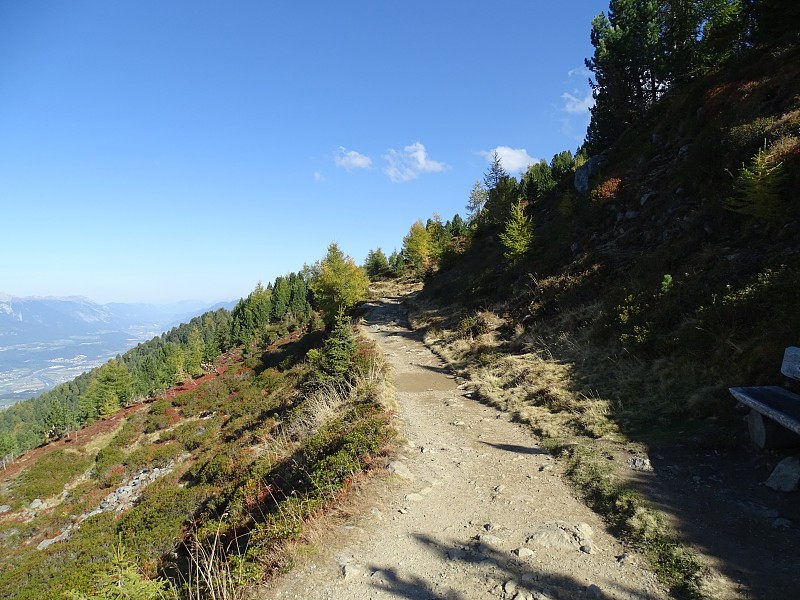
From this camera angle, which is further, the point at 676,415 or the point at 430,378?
the point at 430,378

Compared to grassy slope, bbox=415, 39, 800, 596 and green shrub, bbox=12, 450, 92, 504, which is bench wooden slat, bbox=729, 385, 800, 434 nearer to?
grassy slope, bbox=415, 39, 800, 596

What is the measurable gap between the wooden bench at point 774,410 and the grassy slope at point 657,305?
2.05 ft

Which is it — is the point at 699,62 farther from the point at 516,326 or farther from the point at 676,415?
the point at 676,415

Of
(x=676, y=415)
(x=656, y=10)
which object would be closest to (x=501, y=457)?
(x=676, y=415)

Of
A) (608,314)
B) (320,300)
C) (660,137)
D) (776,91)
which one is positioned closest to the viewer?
(608,314)

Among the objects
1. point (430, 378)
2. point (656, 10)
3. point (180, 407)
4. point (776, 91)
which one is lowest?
point (180, 407)

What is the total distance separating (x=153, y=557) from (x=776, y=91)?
86.1 ft

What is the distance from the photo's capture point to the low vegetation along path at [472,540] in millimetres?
4121

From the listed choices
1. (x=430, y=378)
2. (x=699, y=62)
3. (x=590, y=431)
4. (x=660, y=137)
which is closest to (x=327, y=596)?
(x=590, y=431)

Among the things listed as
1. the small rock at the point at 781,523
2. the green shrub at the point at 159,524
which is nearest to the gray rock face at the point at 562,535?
the small rock at the point at 781,523

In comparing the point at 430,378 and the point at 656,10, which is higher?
the point at 656,10

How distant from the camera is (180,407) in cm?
4372

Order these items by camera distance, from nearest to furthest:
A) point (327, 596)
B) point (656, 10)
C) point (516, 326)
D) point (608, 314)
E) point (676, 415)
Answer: point (327, 596) < point (676, 415) < point (608, 314) < point (516, 326) < point (656, 10)

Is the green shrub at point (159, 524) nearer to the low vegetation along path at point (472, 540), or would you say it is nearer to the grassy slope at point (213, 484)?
the grassy slope at point (213, 484)
